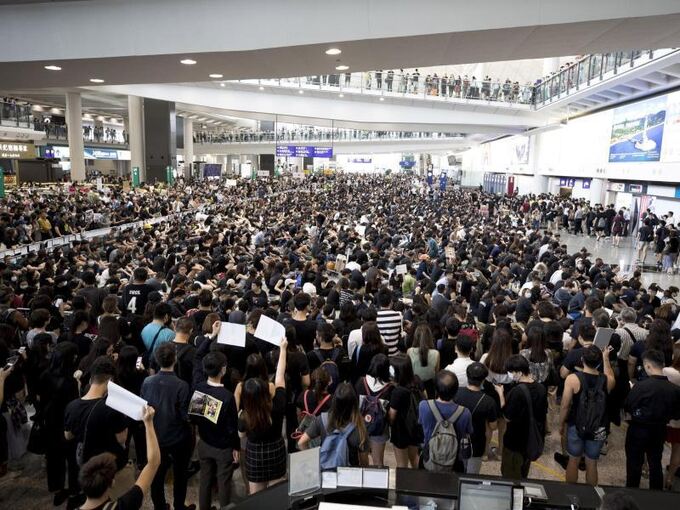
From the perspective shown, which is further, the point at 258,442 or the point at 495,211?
the point at 495,211

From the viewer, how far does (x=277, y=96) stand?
92.4 feet

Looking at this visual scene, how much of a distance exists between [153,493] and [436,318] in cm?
390

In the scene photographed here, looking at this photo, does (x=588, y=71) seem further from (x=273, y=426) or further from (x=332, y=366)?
(x=273, y=426)

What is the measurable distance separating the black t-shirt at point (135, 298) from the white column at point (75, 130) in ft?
95.5

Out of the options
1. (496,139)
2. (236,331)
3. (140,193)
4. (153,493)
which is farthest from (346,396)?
(496,139)

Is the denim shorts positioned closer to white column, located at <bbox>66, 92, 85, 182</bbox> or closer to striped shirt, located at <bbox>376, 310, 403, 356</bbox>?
A: striped shirt, located at <bbox>376, 310, 403, 356</bbox>

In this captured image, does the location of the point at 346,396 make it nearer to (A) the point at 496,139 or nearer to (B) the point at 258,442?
(B) the point at 258,442

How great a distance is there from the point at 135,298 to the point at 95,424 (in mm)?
3762

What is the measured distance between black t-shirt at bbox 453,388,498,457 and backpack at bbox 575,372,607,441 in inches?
36.3

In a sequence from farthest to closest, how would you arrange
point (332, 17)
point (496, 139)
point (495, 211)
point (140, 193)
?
1. point (496, 139)
2. point (495, 211)
3. point (140, 193)
4. point (332, 17)

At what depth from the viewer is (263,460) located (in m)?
3.89

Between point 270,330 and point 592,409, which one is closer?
point 592,409

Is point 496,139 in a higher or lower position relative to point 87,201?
higher

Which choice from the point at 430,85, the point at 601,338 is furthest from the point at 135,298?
the point at 430,85
